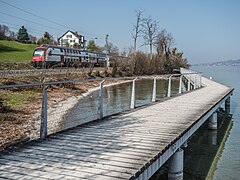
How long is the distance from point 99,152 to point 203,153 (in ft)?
16.5

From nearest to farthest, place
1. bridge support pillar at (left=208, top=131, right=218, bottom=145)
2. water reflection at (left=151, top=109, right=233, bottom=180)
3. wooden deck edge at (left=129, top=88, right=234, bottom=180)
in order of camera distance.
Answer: wooden deck edge at (left=129, top=88, right=234, bottom=180)
water reflection at (left=151, top=109, right=233, bottom=180)
bridge support pillar at (left=208, top=131, right=218, bottom=145)

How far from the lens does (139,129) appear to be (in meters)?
5.86

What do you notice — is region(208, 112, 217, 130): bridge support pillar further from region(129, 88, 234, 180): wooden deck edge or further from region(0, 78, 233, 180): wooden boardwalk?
region(129, 88, 234, 180): wooden deck edge

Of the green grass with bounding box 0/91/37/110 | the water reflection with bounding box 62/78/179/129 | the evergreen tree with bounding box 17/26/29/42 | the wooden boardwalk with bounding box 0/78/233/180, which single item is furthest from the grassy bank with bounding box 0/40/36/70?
the wooden boardwalk with bounding box 0/78/233/180

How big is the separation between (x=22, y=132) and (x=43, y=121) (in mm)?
3617

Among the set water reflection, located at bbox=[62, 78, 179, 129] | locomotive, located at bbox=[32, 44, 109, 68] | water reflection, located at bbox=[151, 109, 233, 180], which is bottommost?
water reflection, located at bbox=[151, 109, 233, 180]

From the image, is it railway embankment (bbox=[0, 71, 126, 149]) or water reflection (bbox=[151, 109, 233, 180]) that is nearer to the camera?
water reflection (bbox=[151, 109, 233, 180])

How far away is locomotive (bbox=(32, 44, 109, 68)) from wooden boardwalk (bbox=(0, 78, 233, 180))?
81.4ft

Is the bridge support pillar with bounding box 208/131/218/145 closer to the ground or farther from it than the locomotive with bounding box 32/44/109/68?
closer to the ground

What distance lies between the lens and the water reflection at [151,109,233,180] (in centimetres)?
655

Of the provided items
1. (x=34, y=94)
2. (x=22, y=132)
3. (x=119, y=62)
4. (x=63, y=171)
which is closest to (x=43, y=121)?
(x=63, y=171)

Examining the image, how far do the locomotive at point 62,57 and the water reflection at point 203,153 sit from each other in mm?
21794

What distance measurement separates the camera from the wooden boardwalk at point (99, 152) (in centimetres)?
348

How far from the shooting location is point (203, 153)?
840cm
